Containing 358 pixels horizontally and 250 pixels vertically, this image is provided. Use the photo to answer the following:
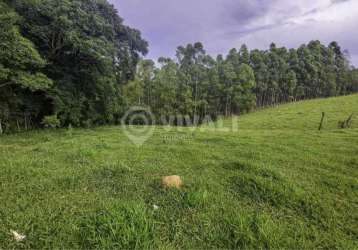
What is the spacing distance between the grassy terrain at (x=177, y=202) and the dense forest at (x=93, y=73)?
5825 mm

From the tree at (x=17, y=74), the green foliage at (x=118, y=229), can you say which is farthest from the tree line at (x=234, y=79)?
the green foliage at (x=118, y=229)

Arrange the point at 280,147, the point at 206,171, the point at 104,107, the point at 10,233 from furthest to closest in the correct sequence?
the point at 104,107, the point at 280,147, the point at 206,171, the point at 10,233

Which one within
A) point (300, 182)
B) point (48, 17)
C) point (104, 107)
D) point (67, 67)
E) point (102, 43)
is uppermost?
point (48, 17)

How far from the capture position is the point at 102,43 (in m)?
11.6

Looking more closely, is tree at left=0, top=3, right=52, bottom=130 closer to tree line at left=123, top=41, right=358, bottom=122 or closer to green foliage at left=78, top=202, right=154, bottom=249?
green foliage at left=78, top=202, right=154, bottom=249

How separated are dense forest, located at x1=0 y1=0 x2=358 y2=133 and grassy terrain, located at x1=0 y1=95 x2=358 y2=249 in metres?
5.83

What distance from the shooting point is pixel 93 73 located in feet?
43.0

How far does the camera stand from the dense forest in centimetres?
985

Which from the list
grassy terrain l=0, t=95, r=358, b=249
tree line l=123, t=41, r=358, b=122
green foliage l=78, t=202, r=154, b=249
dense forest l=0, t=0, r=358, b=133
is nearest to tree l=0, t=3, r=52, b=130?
dense forest l=0, t=0, r=358, b=133

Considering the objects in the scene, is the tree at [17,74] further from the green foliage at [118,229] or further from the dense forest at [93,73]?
the green foliage at [118,229]

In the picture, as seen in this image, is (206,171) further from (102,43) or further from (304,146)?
(102,43)

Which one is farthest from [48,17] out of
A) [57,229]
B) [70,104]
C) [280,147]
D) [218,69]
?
[218,69]

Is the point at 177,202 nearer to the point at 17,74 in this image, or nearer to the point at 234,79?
the point at 17,74

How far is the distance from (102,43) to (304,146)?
11821 millimetres
